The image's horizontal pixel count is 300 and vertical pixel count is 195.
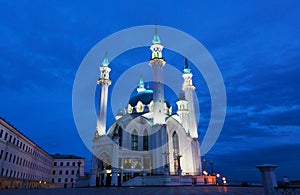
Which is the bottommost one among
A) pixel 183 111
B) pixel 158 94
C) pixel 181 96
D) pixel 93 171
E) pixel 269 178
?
pixel 269 178

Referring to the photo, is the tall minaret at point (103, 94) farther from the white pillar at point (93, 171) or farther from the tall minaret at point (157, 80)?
the tall minaret at point (157, 80)

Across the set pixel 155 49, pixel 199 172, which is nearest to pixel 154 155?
pixel 199 172

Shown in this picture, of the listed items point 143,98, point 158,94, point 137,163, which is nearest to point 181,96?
point 143,98

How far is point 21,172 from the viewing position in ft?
124

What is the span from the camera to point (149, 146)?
4100cm

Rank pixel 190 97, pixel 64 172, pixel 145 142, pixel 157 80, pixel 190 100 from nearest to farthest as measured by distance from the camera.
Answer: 1. pixel 145 142
2. pixel 157 80
3. pixel 190 100
4. pixel 190 97
5. pixel 64 172

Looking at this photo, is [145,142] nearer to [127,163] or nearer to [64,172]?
[127,163]

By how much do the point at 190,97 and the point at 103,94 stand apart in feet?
70.5

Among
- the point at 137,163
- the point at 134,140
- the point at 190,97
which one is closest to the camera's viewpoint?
the point at 137,163

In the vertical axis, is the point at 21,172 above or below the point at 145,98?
below

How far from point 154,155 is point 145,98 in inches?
691

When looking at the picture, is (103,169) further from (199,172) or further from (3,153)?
(199,172)

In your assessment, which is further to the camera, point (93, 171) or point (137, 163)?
point (93, 171)

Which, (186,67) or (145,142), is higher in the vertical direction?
(186,67)
